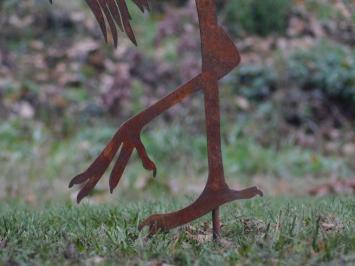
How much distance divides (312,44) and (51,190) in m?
4.26

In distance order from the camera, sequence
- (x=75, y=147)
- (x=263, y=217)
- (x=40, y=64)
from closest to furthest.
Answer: (x=263, y=217)
(x=75, y=147)
(x=40, y=64)

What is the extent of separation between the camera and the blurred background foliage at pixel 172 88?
790 centimetres

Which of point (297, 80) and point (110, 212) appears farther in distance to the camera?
point (297, 80)

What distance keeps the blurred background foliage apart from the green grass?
3404 mm

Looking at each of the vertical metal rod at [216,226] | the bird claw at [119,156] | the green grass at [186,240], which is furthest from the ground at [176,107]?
the vertical metal rod at [216,226]

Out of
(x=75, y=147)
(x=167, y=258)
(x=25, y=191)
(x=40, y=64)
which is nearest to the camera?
(x=167, y=258)

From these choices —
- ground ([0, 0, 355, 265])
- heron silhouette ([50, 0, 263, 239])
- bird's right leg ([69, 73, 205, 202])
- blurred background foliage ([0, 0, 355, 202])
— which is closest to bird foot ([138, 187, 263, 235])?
heron silhouette ([50, 0, 263, 239])

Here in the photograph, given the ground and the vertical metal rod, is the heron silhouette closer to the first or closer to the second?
the vertical metal rod

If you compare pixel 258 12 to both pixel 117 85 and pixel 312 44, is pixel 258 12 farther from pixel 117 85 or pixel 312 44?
pixel 117 85

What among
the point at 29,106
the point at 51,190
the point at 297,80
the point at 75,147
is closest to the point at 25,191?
the point at 51,190

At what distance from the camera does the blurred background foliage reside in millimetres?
7898

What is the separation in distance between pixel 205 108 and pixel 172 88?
20.8 ft

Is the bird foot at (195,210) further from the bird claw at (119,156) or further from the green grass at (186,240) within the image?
the bird claw at (119,156)

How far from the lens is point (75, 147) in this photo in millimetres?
8266
